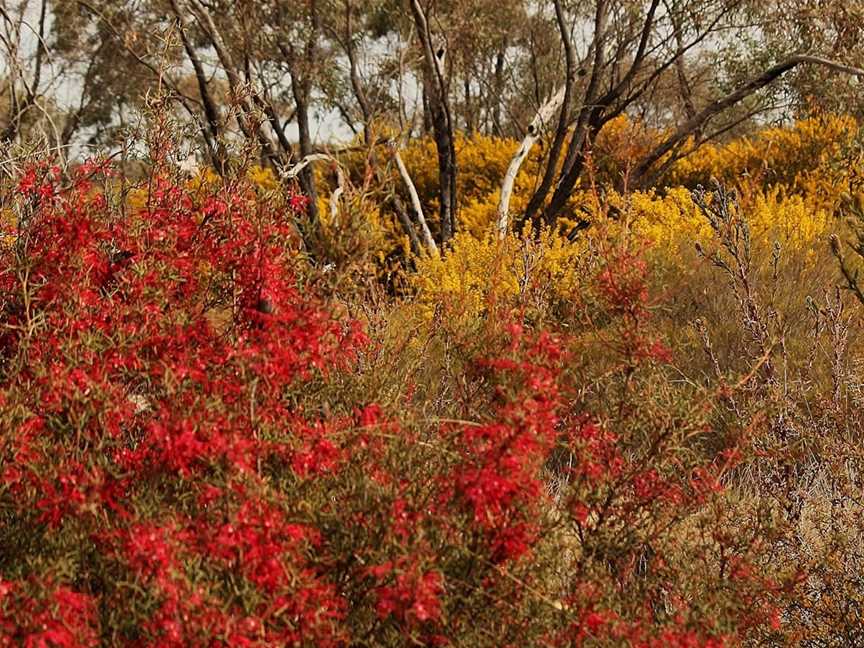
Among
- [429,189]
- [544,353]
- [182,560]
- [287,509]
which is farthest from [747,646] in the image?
[429,189]

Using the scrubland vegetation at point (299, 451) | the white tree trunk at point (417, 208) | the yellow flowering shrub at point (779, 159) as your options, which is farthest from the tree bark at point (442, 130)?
the scrubland vegetation at point (299, 451)

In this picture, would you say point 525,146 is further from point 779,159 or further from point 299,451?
point 299,451

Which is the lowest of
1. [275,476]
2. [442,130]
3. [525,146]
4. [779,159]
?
[275,476]

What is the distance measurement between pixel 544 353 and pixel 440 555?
0.43 meters

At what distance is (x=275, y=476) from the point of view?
1.91 meters

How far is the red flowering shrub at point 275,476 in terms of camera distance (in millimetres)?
1634

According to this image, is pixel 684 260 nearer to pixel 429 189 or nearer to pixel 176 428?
pixel 176 428

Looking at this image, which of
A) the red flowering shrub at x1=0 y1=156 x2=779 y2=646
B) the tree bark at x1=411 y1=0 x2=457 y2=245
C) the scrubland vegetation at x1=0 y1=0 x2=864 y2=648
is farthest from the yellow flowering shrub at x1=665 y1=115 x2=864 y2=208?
the red flowering shrub at x1=0 y1=156 x2=779 y2=646

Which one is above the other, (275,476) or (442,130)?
(442,130)

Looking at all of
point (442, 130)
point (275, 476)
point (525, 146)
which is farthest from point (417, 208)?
point (275, 476)

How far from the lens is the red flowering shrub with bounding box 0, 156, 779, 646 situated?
1634mm

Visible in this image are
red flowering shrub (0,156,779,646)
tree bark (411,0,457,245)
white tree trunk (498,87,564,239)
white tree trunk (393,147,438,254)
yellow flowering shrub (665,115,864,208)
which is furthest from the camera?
yellow flowering shrub (665,115,864,208)

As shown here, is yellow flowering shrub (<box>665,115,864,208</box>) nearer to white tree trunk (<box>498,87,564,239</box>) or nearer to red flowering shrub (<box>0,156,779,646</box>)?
white tree trunk (<box>498,87,564,239</box>)

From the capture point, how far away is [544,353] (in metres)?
1.94
